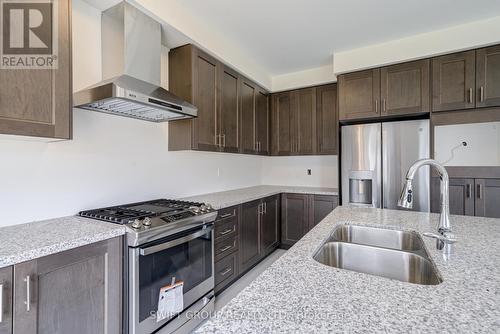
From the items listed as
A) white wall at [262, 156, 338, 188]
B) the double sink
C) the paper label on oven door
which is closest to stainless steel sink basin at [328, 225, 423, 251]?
the double sink

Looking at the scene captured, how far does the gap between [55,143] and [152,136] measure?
777 mm

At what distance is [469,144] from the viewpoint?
103 inches

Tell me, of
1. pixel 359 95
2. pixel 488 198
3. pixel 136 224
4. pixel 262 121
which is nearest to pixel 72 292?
pixel 136 224

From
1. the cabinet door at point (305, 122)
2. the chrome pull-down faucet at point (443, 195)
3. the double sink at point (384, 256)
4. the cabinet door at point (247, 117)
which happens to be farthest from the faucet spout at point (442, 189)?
the cabinet door at point (305, 122)

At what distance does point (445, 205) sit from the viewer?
1208mm

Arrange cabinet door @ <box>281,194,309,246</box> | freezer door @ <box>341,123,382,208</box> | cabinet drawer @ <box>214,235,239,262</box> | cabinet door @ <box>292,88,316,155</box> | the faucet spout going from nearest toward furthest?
→ the faucet spout
cabinet drawer @ <box>214,235,239,262</box>
freezer door @ <box>341,123,382,208</box>
cabinet door @ <box>281,194,309,246</box>
cabinet door @ <box>292,88,316,155</box>

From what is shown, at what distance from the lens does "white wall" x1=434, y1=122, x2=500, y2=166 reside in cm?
251

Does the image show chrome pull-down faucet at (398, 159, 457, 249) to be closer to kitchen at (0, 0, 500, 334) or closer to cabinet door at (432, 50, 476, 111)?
kitchen at (0, 0, 500, 334)

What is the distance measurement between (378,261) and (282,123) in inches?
114

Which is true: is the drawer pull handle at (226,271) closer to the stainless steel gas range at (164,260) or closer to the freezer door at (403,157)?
the stainless steel gas range at (164,260)

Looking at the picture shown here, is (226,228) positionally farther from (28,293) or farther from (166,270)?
(28,293)

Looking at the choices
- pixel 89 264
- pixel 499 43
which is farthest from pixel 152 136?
pixel 499 43

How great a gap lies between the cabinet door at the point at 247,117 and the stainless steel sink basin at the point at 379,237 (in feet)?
6.08

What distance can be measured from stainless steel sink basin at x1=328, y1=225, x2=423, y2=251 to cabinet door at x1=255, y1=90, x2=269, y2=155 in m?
2.15
